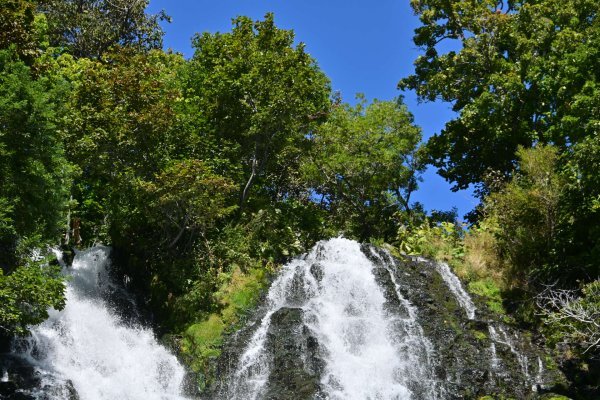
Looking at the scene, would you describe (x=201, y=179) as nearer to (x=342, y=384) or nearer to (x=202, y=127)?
(x=202, y=127)

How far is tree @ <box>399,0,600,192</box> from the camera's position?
2627 centimetres

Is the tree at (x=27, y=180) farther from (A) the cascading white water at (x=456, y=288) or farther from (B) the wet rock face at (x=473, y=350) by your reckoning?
(A) the cascading white water at (x=456, y=288)

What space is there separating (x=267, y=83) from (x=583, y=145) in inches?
459

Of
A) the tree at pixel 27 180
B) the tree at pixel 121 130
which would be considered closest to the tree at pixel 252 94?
the tree at pixel 121 130

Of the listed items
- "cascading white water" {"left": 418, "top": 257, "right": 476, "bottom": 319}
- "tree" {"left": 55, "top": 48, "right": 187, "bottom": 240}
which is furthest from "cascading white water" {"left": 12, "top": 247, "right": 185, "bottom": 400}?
"cascading white water" {"left": 418, "top": 257, "right": 476, "bottom": 319}

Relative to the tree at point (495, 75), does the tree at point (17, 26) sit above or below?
below

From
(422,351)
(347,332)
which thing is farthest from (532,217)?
(347,332)

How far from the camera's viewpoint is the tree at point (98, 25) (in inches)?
1442

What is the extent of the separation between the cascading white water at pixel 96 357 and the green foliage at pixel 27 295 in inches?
69.1

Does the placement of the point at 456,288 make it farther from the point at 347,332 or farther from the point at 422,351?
the point at 347,332

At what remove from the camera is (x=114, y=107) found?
76.8ft

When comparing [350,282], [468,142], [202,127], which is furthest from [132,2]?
[350,282]

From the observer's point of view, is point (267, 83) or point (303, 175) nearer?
point (267, 83)

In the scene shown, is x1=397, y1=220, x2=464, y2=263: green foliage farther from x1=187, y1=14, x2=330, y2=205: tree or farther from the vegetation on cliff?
x1=187, y1=14, x2=330, y2=205: tree
